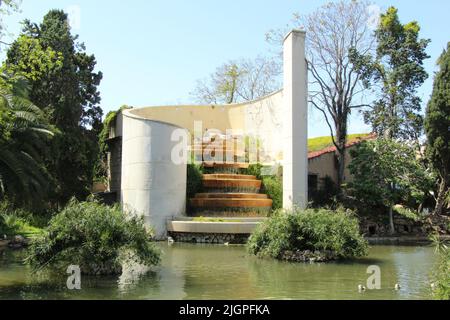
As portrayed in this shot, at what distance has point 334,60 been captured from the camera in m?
22.5

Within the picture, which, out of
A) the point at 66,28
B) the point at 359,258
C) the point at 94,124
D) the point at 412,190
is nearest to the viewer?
the point at 359,258

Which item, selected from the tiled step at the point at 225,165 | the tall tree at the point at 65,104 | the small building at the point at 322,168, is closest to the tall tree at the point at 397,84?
the small building at the point at 322,168

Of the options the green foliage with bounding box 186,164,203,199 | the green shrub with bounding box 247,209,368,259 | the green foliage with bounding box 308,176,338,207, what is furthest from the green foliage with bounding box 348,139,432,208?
the green shrub with bounding box 247,209,368,259

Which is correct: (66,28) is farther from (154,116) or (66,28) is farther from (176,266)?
(176,266)

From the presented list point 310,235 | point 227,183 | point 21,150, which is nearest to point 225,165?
point 227,183

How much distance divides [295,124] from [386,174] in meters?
4.05

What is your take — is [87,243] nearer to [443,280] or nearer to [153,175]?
[443,280]

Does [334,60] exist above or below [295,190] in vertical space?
above

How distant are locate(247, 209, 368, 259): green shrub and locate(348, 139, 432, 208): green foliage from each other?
704 cm

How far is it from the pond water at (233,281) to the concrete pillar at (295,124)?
18.4 ft

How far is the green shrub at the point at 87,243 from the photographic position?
354 inches
